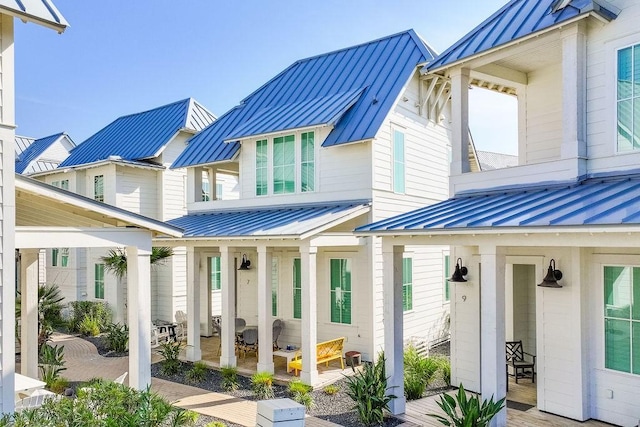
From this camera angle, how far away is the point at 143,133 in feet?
76.6

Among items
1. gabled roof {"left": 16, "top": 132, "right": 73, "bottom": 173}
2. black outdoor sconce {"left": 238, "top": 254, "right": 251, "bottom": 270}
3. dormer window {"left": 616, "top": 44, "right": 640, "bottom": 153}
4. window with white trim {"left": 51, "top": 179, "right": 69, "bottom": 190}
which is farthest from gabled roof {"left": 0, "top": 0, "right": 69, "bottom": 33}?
gabled roof {"left": 16, "top": 132, "right": 73, "bottom": 173}

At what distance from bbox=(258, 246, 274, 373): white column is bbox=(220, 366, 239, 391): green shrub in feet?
2.27

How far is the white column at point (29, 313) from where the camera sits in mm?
11531

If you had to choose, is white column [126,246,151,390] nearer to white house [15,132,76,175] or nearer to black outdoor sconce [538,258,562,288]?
black outdoor sconce [538,258,562,288]

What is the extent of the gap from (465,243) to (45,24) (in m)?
7.24

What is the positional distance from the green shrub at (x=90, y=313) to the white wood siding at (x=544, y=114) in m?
A: 17.2

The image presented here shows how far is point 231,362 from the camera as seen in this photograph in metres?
13.6

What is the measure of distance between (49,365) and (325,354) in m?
6.76

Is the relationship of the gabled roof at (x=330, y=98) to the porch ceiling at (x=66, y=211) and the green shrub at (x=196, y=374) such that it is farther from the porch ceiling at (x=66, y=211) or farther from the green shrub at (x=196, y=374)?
the green shrub at (x=196, y=374)

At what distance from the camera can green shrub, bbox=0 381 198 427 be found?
6711 mm

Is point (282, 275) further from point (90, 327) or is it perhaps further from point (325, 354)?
point (90, 327)

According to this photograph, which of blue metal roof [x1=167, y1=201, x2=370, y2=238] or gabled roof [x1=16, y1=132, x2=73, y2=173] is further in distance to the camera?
gabled roof [x1=16, y1=132, x2=73, y2=173]

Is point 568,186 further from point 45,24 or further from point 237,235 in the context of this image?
point 45,24

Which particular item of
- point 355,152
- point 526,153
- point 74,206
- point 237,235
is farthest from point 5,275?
point 526,153
